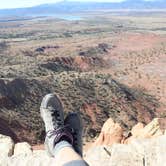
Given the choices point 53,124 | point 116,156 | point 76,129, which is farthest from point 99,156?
point 53,124

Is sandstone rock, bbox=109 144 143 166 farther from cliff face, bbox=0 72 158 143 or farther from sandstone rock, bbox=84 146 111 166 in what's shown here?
cliff face, bbox=0 72 158 143

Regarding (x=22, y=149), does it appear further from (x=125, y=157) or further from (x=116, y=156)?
(x=125, y=157)

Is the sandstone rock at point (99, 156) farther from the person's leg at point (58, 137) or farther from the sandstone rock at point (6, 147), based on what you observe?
the sandstone rock at point (6, 147)

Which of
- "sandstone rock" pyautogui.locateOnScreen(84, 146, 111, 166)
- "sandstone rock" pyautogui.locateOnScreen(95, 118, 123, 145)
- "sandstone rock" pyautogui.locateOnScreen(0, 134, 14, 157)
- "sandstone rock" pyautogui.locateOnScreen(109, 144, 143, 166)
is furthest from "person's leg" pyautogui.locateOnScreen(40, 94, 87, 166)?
"sandstone rock" pyautogui.locateOnScreen(95, 118, 123, 145)

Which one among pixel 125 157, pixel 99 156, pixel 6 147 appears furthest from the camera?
pixel 6 147

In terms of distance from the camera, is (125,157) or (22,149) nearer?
(125,157)

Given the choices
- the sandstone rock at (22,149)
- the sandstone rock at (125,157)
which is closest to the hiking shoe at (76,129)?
the sandstone rock at (125,157)

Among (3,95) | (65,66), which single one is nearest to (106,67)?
(65,66)
